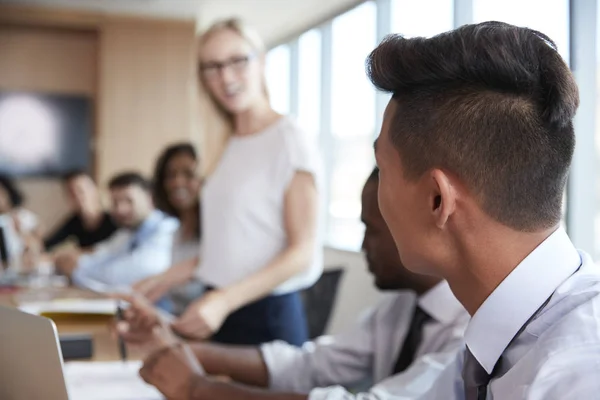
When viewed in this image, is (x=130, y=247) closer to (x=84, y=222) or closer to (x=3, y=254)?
(x=3, y=254)

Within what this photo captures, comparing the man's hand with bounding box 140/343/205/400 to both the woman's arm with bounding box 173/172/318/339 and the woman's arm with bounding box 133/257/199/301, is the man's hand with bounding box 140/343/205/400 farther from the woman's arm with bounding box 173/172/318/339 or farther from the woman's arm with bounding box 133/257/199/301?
the woman's arm with bounding box 133/257/199/301

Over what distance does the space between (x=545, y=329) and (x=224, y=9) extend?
733cm

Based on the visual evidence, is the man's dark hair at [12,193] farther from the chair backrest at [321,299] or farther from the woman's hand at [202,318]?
the woman's hand at [202,318]

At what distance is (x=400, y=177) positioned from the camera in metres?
0.95

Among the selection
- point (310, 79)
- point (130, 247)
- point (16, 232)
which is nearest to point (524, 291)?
point (130, 247)

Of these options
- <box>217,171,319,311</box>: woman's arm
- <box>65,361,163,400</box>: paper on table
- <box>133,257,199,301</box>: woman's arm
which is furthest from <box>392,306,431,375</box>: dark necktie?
<box>133,257,199,301</box>: woman's arm

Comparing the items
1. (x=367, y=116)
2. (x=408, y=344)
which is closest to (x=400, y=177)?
(x=408, y=344)

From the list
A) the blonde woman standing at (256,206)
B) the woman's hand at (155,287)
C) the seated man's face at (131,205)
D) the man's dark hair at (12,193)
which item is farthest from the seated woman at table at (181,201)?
the man's dark hair at (12,193)

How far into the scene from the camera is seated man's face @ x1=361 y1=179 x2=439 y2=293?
5.29 ft

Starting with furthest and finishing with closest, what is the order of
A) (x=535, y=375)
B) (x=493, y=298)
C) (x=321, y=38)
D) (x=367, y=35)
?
(x=321, y=38)
(x=367, y=35)
(x=493, y=298)
(x=535, y=375)

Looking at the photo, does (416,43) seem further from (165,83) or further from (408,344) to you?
(165,83)

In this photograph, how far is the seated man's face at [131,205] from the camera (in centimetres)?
434

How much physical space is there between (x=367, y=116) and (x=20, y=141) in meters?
3.96

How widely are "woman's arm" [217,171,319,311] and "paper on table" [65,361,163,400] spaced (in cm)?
29
